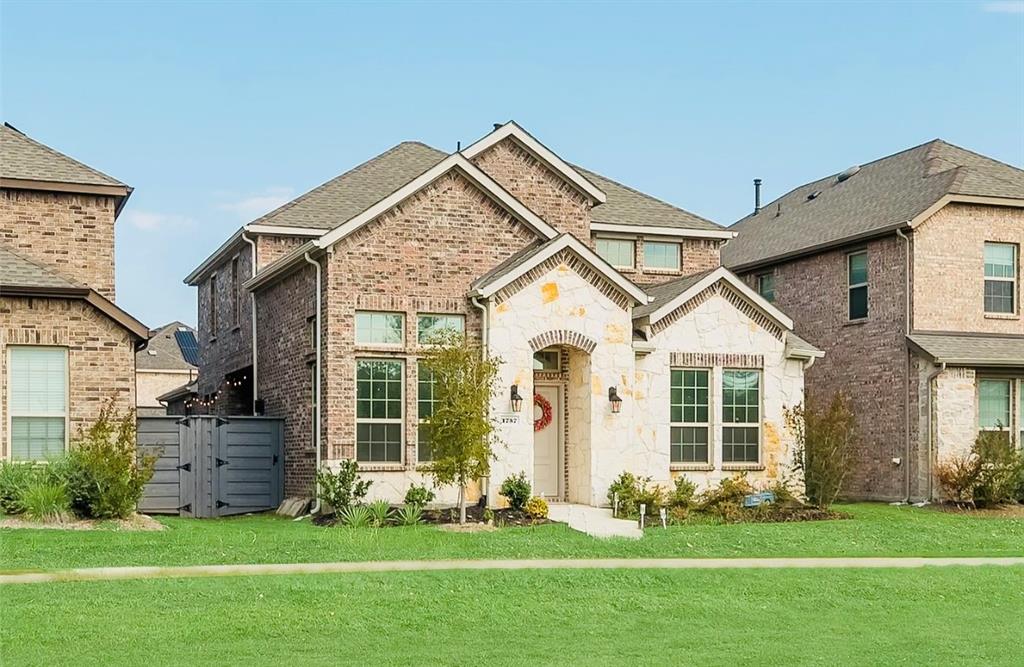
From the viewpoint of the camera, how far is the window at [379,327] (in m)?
23.4

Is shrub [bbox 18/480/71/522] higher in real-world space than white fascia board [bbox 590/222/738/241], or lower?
lower

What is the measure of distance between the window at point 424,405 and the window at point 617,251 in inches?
301

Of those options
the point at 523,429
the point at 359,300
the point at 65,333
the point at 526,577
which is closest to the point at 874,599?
the point at 526,577

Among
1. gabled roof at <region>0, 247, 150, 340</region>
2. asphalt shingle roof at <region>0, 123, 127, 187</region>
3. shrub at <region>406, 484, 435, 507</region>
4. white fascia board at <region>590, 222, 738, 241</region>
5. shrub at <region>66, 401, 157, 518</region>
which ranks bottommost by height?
shrub at <region>406, 484, 435, 507</region>

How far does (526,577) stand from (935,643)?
4.69 metres

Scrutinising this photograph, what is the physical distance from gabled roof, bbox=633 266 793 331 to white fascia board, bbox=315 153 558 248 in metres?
2.49

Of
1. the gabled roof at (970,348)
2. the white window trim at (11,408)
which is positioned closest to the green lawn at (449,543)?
the white window trim at (11,408)

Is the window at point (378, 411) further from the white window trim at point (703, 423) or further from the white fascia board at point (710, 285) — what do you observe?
the white window trim at point (703, 423)

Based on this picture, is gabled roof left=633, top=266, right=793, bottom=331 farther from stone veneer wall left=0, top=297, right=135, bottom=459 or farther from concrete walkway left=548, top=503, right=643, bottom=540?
stone veneer wall left=0, top=297, right=135, bottom=459

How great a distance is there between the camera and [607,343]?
24.3m

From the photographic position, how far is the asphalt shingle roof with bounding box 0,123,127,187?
23.9m

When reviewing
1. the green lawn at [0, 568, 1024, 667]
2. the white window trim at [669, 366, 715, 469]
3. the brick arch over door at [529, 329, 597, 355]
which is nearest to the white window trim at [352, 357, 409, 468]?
the brick arch over door at [529, 329, 597, 355]

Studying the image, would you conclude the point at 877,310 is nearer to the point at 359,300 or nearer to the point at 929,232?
the point at 929,232

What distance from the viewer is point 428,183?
2384 cm
